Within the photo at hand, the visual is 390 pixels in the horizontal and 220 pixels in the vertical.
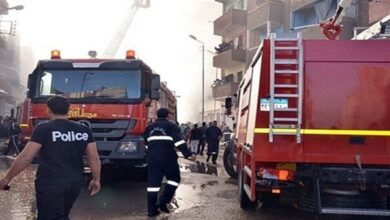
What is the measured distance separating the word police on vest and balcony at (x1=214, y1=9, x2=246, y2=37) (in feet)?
102

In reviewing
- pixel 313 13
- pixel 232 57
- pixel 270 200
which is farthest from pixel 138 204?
pixel 232 57

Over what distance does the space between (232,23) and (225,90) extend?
14.9 feet

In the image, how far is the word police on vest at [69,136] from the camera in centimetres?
425

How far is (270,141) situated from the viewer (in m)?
5.92

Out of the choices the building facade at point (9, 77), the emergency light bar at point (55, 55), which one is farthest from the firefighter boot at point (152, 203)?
the building facade at point (9, 77)

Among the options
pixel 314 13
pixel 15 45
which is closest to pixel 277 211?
pixel 314 13

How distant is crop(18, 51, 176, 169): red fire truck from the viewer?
31.0ft

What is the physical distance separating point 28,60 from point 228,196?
6496cm

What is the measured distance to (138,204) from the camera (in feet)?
27.4

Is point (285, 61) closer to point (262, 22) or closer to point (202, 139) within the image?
point (202, 139)

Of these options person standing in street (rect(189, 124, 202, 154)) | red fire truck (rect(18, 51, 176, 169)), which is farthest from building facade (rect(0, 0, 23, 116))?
red fire truck (rect(18, 51, 176, 169))

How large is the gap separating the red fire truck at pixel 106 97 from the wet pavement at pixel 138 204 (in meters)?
0.89

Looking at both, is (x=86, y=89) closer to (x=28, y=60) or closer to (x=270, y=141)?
(x=270, y=141)

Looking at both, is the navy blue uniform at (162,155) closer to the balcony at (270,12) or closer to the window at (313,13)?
the window at (313,13)
